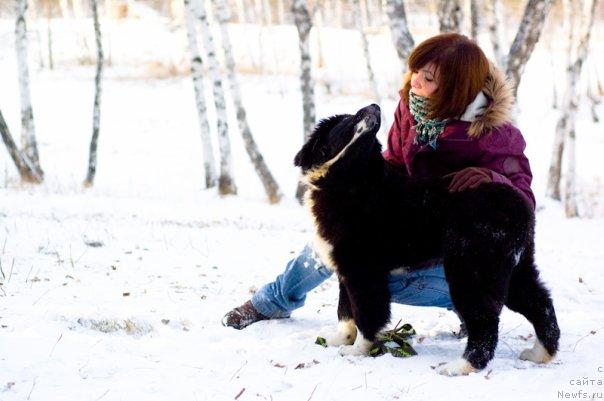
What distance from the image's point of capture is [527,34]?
1157 cm

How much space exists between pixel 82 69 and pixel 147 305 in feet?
99.7

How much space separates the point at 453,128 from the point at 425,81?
0.33 m

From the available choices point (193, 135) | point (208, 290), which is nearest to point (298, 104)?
point (193, 135)

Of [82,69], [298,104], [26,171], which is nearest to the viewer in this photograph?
[26,171]

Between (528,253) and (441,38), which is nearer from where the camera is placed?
(528,253)

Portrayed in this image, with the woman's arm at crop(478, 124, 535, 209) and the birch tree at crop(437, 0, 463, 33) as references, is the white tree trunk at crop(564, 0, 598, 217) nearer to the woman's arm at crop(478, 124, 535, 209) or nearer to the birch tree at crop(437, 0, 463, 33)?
the birch tree at crop(437, 0, 463, 33)

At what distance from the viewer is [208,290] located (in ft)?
17.1

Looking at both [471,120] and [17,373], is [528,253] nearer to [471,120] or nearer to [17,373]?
[471,120]

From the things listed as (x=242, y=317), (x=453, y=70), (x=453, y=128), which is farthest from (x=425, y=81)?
(x=242, y=317)

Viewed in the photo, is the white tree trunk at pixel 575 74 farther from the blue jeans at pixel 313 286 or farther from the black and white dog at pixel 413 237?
the black and white dog at pixel 413 237

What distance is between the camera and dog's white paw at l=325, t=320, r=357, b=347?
3.86 m

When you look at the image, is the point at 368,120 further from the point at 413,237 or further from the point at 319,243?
the point at 319,243

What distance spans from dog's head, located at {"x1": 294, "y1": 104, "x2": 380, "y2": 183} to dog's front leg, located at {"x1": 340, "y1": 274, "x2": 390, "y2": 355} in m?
0.67

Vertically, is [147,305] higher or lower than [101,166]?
higher
